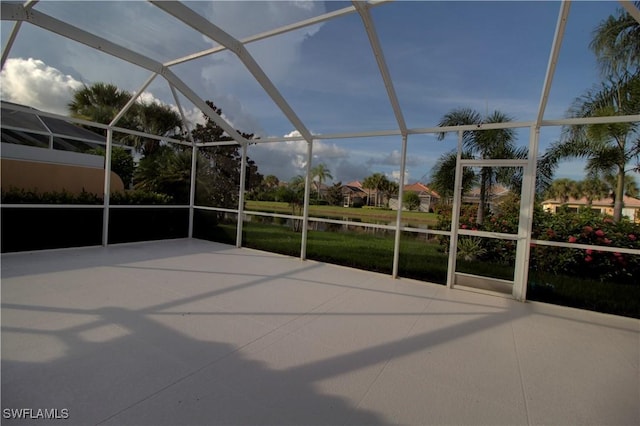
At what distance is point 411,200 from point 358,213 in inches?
40.6

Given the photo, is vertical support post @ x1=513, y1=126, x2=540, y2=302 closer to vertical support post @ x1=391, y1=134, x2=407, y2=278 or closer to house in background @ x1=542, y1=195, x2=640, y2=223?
house in background @ x1=542, y1=195, x2=640, y2=223

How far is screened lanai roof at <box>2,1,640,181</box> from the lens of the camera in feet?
11.7

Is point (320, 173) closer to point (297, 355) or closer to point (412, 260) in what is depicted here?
point (412, 260)

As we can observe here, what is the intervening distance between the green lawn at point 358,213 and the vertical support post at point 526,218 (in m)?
1.21

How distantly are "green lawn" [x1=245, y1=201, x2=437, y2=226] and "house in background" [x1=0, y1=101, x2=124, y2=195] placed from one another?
345cm

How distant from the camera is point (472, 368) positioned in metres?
2.45

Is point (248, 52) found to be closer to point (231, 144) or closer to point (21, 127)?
point (231, 144)

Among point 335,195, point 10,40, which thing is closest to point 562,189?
point 335,195

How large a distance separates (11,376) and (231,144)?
6.13 meters

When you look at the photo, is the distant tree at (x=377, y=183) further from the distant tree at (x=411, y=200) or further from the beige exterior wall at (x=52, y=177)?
the beige exterior wall at (x=52, y=177)

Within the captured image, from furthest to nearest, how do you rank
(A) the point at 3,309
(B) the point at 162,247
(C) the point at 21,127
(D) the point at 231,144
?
(D) the point at 231,144 → (B) the point at 162,247 → (C) the point at 21,127 → (A) the point at 3,309

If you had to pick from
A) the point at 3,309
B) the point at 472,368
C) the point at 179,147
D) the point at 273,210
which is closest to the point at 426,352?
the point at 472,368

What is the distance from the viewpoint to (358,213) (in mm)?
5871

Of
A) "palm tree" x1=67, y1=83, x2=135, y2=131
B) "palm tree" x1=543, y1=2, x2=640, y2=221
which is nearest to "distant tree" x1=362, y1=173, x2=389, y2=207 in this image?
"palm tree" x1=543, y1=2, x2=640, y2=221
